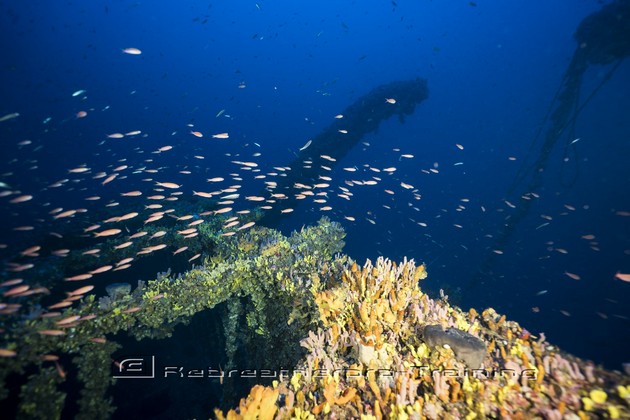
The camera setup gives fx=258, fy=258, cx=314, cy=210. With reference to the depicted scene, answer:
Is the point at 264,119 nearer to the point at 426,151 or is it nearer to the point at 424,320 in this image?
the point at 426,151

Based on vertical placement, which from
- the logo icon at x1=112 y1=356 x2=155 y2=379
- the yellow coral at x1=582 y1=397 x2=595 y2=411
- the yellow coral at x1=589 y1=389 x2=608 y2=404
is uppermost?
the logo icon at x1=112 y1=356 x2=155 y2=379

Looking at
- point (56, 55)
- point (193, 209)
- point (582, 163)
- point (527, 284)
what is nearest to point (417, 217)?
point (527, 284)

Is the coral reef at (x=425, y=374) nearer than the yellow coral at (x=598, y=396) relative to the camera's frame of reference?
No

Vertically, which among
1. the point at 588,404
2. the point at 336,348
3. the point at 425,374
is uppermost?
the point at 336,348

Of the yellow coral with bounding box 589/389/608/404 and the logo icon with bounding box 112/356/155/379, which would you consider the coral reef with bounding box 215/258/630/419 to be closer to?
the yellow coral with bounding box 589/389/608/404

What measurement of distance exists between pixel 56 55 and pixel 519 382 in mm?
235075

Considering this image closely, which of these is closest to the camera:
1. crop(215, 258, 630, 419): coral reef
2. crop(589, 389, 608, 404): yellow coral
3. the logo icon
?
crop(589, 389, 608, 404): yellow coral

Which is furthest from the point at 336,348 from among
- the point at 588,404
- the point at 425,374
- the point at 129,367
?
the point at 129,367

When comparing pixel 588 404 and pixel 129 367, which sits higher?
pixel 129 367

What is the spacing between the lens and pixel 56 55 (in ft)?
501

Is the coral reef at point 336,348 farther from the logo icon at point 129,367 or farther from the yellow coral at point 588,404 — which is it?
the logo icon at point 129,367

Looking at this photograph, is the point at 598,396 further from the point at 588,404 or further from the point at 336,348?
the point at 336,348

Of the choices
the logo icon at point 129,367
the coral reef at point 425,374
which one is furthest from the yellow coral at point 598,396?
the logo icon at point 129,367

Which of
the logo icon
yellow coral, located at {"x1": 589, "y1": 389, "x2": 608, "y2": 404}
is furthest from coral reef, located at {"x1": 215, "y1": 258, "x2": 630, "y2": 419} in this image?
the logo icon
